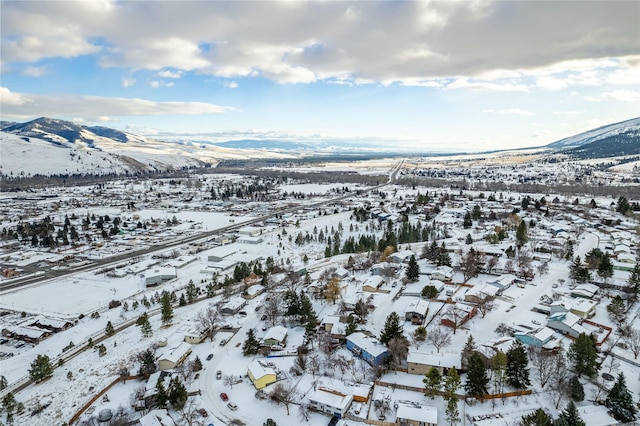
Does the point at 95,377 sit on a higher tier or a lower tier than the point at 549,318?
lower

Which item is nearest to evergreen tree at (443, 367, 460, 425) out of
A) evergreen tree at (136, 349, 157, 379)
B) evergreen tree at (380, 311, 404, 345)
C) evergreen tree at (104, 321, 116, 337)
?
evergreen tree at (380, 311, 404, 345)

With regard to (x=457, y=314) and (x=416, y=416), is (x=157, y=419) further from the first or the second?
(x=457, y=314)

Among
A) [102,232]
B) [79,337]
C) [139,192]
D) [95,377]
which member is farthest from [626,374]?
[139,192]

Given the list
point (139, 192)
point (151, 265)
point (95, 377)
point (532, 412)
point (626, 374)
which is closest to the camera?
point (532, 412)

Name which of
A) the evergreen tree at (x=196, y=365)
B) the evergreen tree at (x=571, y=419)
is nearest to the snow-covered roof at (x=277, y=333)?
the evergreen tree at (x=196, y=365)

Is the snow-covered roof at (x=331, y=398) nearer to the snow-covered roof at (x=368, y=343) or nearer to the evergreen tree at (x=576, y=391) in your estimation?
the snow-covered roof at (x=368, y=343)

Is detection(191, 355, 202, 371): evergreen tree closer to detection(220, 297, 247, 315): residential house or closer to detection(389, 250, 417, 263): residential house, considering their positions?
→ detection(220, 297, 247, 315): residential house

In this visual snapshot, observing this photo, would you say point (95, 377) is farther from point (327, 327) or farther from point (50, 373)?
point (327, 327)
